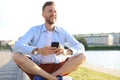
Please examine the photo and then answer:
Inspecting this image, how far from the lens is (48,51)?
5.49m

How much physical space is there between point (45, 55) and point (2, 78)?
469cm

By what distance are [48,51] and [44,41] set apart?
436mm

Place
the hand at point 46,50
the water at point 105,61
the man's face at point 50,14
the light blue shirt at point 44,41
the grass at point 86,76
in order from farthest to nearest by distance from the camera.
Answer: the water at point 105,61, the grass at point 86,76, the man's face at point 50,14, the light blue shirt at point 44,41, the hand at point 46,50

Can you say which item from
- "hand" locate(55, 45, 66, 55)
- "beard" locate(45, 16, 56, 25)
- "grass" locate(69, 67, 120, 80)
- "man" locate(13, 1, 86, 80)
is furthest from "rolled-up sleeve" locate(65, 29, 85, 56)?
"grass" locate(69, 67, 120, 80)

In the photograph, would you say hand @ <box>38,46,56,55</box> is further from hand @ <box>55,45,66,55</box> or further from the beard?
the beard

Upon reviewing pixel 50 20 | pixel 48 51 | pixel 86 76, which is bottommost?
pixel 86 76

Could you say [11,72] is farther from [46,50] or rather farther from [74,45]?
Answer: [46,50]

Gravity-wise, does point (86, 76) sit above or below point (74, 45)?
below

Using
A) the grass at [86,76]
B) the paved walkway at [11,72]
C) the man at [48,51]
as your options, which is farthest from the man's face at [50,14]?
the grass at [86,76]

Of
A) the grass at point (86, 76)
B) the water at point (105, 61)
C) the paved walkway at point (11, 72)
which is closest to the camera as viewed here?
the paved walkway at point (11, 72)

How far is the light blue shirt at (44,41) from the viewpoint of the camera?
18.7 ft

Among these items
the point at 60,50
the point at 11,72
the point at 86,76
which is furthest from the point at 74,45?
the point at 86,76

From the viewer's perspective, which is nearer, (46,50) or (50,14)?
(46,50)

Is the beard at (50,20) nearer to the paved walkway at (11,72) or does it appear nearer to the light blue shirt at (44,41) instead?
the light blue shirt at (44,41)
